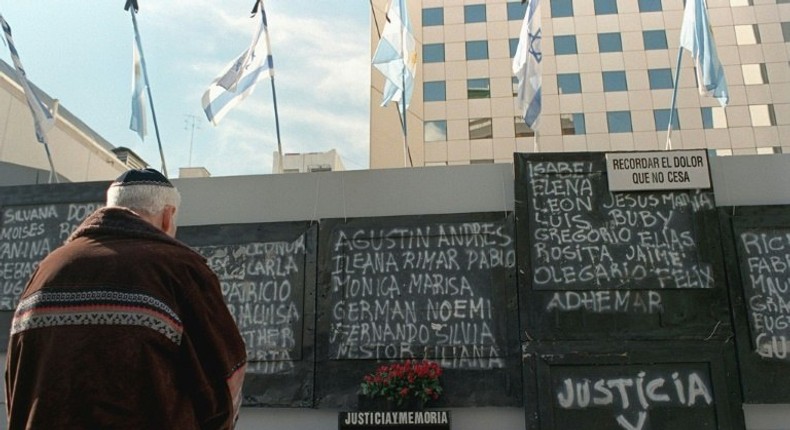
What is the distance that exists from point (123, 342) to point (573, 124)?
118 feet

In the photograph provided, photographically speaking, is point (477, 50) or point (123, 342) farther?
point (477, 50)

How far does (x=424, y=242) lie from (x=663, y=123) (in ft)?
107

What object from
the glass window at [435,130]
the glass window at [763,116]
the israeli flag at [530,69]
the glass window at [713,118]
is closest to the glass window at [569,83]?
the glass window at [713,118]

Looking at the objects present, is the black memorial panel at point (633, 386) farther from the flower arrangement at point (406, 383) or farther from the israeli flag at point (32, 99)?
the israeli flag at point (32, 99)

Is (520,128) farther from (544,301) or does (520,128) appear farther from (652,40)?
(544,301)

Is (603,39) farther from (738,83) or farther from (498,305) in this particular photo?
(498,305)

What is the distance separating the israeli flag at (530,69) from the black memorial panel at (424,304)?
1.87m

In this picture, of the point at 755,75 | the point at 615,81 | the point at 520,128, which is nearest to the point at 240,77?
the point at 520,128

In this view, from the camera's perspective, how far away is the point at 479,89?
37250 millimetres

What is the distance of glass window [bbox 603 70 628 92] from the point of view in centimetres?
3650

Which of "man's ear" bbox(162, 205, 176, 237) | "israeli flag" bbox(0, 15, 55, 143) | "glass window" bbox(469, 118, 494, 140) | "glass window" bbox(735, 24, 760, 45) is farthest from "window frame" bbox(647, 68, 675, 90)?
"man's ear" bbox(162, 205, 176, 237)

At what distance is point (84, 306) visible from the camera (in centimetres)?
192

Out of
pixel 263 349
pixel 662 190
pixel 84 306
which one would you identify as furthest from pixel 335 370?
pixel 84 306

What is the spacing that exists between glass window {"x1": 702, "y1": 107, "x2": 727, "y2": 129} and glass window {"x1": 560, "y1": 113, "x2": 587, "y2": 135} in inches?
243
